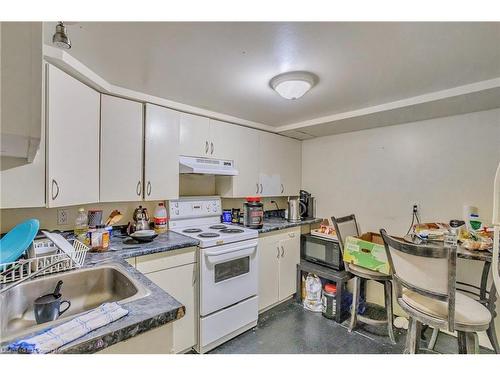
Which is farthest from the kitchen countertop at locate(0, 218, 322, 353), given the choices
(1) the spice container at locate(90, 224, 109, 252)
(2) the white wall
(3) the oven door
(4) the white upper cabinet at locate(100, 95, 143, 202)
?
(2) the white wall

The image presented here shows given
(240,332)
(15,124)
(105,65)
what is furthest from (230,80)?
(240,332)

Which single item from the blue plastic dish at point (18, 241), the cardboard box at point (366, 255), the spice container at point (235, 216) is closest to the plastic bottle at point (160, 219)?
the spice container at point (235, 216)

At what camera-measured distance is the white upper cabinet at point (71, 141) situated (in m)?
1.27

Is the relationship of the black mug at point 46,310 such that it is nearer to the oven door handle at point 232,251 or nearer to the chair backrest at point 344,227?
the oven door handle at point 232,251

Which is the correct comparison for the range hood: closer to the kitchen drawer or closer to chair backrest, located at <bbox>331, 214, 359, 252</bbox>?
the kitchen drawer

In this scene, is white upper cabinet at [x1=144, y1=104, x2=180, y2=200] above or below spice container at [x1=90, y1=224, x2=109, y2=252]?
above

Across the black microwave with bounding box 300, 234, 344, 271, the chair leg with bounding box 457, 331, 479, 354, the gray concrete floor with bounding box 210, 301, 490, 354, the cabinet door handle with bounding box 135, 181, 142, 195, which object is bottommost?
the gray concrete floor with bounding box 210, 301, 490, 354

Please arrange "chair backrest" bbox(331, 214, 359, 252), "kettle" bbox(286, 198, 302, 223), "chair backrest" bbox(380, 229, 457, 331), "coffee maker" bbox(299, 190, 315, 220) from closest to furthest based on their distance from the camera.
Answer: "chair backrest" bbox(380, 229, 457, 331)
"chair backrest" bbox(331, 214, 359, 252)
"kettle" bbox(286, 198, 302, 223)
"coffee maker" bbox(299, 190, 315, 220)

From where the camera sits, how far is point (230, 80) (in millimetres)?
1577

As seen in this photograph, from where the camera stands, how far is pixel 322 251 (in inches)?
99.3

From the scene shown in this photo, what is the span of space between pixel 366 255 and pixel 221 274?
1.28 meters

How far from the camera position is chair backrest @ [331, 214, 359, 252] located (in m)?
2.19

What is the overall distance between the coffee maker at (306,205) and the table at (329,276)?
2.00ft

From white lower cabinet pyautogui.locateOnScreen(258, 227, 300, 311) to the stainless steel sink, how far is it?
1.40m
